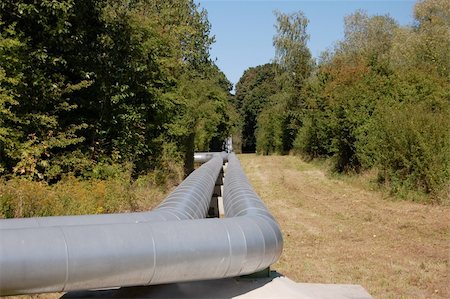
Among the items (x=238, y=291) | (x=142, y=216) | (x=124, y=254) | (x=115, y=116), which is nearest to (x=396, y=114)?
(x=115, y=116)

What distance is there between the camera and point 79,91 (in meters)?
12.5

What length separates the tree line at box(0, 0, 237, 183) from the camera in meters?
10.3

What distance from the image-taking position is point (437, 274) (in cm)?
712

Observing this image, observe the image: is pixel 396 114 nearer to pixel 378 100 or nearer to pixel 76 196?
pixel 378 100

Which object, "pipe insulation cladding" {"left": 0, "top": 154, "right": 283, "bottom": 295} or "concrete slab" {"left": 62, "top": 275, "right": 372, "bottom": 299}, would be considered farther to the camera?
"concrete slab" {"left": 62, "top": 275, "right": 372, "bottom": 299}

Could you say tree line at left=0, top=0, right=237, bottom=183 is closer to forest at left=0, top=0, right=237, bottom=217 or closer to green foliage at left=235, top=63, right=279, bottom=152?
forest at left=0, top=0, right=237, bottom=217

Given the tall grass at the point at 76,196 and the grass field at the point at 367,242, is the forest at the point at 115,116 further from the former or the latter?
the grass field at the point at 367,242

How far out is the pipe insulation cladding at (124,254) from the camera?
276cm

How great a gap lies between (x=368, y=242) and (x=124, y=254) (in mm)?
7337

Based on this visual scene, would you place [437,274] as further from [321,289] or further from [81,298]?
[81,298]

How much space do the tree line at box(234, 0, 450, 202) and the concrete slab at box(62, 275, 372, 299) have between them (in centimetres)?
1029

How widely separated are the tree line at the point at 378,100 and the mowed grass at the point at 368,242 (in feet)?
4.74

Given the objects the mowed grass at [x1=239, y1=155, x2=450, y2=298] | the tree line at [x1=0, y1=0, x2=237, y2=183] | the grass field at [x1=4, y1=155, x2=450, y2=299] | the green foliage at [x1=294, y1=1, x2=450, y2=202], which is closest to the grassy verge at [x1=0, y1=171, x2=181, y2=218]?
the grass field at [x1=4, y1=155, x2=450, y2=299]

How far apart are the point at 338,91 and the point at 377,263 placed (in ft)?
65.9
